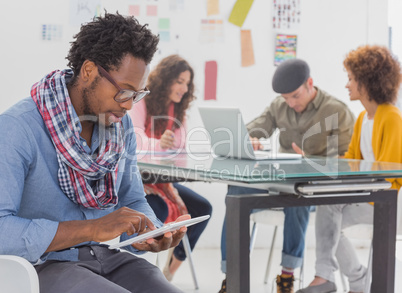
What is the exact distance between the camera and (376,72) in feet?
9.13

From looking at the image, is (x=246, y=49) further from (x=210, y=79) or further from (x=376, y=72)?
(x=376, y=72)

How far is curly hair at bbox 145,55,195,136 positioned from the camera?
11.6 ft

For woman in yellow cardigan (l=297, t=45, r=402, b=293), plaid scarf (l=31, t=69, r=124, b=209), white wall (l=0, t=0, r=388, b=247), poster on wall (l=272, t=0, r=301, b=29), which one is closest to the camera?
plaid scarf (l=31, t=69, r=124, b=209)

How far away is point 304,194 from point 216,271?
5.44 ft

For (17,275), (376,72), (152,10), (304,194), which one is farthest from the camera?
(152,10)

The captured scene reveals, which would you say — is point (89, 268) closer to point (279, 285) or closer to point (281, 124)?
point (279, 285)

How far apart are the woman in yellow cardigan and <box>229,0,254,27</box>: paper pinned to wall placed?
1274mm

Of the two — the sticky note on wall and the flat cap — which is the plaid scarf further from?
the sticky note on wall

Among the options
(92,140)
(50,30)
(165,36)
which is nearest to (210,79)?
(165,36)

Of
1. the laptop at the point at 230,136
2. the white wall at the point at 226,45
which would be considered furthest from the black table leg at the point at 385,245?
the white wall at the point at 226,45

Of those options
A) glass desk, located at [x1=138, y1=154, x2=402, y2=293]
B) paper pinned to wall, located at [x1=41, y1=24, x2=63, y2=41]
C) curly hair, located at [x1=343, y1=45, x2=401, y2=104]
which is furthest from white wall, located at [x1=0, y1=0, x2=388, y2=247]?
glass desk, located at [x1=138, y1=154, x2=402, y2=293]

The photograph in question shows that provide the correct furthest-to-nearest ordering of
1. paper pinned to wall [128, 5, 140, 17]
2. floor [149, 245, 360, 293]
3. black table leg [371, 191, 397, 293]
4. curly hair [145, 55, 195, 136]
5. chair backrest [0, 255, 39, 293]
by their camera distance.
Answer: paper pinned to wall [128, 5, 140, 17], curly hair [145, 55, 195, 136], floor [149, 245, 360, 293], black table leg [371, 191, 397, 293], chair backrest [0, 255, 39, 293]

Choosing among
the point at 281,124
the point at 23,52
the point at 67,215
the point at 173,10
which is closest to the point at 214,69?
the point at 173,10

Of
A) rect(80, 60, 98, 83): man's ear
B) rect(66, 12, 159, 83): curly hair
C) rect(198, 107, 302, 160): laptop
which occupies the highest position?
rect(66, 12, 159, 83): curly hair
